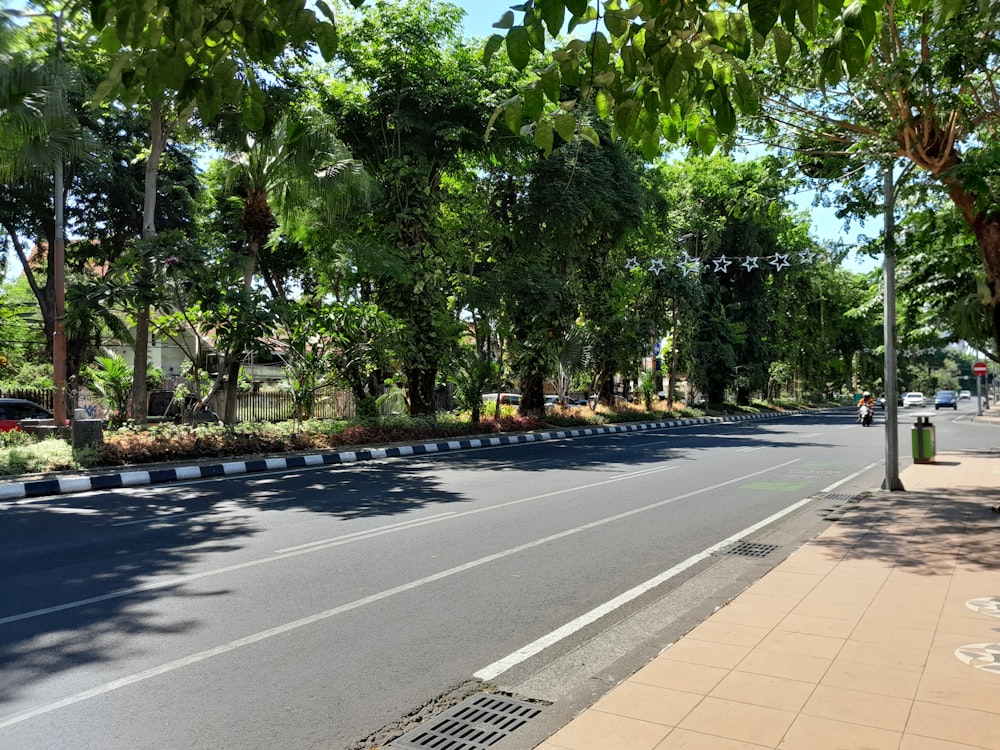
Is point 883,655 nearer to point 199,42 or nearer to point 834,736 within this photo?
point 834,736

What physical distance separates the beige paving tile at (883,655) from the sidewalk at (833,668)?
0.03 ft

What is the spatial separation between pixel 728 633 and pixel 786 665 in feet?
2.01

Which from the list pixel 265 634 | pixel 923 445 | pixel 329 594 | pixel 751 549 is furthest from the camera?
pixel 923 445

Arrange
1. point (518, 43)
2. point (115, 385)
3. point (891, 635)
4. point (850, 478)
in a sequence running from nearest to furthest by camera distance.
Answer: point (518, 43) < point (891, 635) < point (850, 478) < point (115, 385)

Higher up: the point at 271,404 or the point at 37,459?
the point at 271,404

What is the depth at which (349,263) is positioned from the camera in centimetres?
1981

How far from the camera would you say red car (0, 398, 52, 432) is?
2288 centimetres

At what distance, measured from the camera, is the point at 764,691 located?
13.0ft

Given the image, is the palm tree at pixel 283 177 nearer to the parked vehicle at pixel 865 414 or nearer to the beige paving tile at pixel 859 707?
the beige paving tile at pixel 859 707

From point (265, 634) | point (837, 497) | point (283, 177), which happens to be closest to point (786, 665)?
point (265, 634)

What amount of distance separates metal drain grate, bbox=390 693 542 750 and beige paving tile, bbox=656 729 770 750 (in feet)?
2.40

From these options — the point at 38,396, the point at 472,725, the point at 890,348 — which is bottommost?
the point at 472,725

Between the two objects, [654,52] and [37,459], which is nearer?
[654,52]

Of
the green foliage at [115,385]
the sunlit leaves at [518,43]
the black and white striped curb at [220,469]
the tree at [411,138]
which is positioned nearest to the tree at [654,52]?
the sunlit leaves at [518,43]
